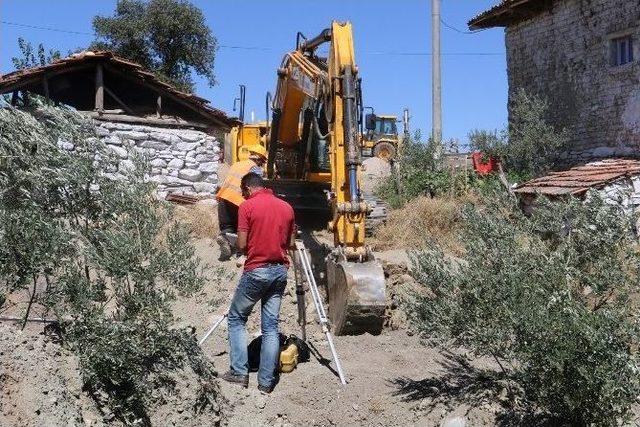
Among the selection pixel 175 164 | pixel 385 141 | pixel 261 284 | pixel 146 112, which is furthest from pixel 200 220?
pixel 385 141

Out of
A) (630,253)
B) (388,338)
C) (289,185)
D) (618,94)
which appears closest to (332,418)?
(388,338)

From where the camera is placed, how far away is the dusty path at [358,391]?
21.6 feet

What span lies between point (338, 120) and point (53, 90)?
31.8 feet

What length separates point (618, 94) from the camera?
51.6 ft

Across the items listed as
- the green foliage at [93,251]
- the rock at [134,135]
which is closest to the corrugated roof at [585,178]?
the rock at [134,135]

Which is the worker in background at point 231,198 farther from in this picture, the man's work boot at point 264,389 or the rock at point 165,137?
the rock at point 165,137

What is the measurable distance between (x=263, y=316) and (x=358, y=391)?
43.1 inches

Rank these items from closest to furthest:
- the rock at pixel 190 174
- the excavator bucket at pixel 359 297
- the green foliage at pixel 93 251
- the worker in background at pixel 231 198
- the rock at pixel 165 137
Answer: the green foliage at pixel 93 251 < the excavator bucket at pixel 359 297 < the worker in background at pixel 231 198 < the rock at pixel 165 137 < the rock at pixel 190 174

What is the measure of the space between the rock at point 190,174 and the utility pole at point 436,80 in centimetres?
550

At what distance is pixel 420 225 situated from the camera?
1395 cm

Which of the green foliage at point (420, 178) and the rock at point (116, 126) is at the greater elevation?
the rock at point (116, 126)

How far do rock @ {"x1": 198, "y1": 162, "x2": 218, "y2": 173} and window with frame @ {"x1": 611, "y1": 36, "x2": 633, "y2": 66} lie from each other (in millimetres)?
8785

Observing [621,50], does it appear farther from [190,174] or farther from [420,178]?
[190,174]

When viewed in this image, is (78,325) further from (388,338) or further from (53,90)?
(53,90)
